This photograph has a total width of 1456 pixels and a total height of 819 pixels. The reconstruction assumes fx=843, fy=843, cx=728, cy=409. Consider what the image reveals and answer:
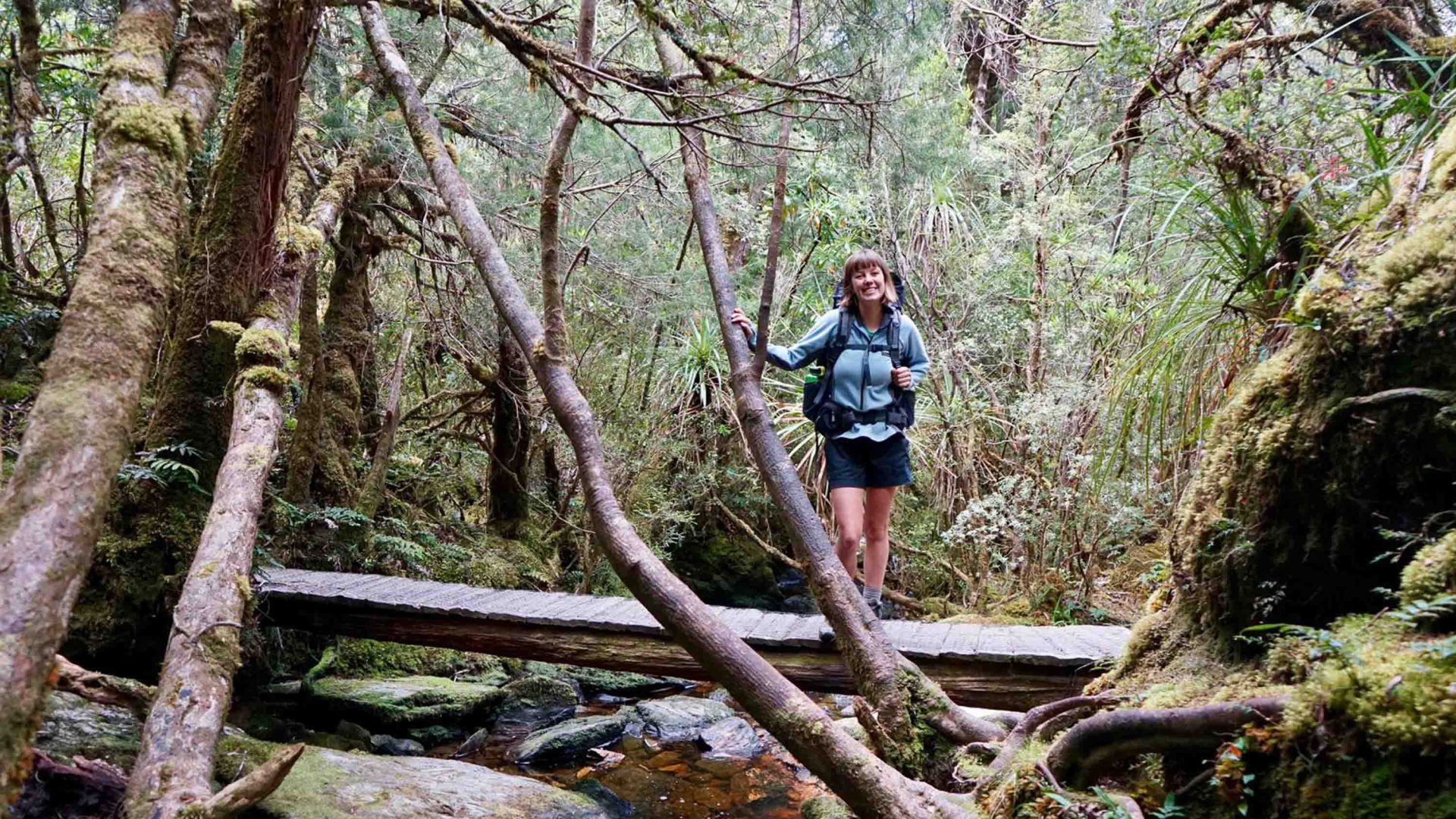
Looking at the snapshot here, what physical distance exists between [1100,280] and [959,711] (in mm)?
4026

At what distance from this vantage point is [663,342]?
8.13 m

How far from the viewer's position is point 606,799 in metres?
4.44

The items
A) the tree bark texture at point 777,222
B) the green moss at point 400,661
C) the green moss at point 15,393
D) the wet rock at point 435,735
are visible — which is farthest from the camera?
the green moss at point 400,661

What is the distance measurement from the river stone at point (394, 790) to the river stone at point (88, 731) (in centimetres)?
31

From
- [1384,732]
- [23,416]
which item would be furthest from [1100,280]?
[23,416]

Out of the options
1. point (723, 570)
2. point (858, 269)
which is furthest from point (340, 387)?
point (858, 269)

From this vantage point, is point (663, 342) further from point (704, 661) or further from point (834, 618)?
point (704, 661)

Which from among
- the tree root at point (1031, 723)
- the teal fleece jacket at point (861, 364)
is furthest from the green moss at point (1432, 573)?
the teal fleece jacket at point (861, 364)

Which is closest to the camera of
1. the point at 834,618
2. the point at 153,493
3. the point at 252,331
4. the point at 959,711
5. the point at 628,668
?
the point at 959,711

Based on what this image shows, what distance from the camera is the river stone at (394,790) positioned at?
9.77 ft

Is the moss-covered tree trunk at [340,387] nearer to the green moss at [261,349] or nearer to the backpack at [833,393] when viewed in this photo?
the green moss at [261,349]

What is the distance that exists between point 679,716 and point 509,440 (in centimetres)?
309

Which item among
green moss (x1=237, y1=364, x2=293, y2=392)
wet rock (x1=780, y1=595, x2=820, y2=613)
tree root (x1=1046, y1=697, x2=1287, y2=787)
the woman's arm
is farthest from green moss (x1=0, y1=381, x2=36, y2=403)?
wet rock (x1=780, y1=595, x2=820, y2=613)

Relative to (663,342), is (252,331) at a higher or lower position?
lower
